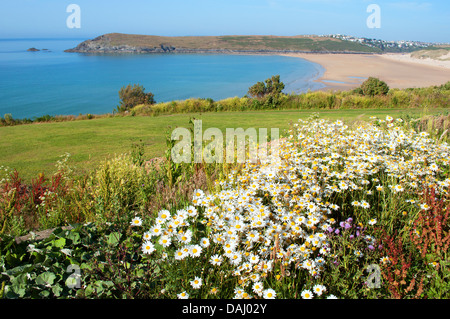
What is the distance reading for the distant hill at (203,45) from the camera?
139 m

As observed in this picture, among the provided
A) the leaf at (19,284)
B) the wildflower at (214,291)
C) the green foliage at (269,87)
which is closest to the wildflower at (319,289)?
the wildflower at (214,291)

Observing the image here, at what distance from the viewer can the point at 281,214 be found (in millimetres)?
2289

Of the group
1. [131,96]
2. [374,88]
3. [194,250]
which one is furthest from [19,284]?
[131,96]

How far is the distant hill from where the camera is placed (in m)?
139

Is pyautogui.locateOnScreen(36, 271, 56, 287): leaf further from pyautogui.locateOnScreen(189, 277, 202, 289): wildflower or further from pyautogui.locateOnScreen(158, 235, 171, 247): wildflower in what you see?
pyautogui.locateOnScreen(189, 277, 202, 289): wildflower

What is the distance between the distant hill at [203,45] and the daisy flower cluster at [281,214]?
141430mm

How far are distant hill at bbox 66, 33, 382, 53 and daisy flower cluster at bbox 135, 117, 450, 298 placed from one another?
14143 centimetres

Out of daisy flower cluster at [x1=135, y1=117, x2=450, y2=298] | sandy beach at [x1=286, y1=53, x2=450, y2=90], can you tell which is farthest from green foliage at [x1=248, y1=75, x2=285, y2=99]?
daisy flower cluster at [x1=135, y1=117, x2=450, y2=298]

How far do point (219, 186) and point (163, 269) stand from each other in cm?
141

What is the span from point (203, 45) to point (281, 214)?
165 meters

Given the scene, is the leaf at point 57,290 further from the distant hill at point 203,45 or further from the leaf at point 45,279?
the distant hill at point 203,45
